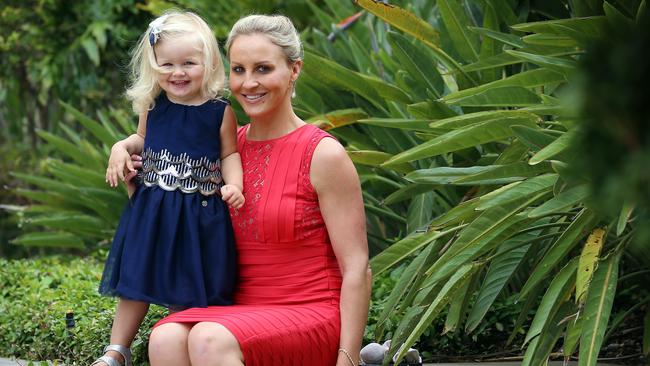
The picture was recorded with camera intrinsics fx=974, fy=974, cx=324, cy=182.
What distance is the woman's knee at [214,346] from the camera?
2.63 metres

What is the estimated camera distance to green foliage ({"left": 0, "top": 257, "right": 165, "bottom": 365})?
373cm

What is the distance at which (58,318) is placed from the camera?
404 cm

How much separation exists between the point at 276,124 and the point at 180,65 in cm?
35

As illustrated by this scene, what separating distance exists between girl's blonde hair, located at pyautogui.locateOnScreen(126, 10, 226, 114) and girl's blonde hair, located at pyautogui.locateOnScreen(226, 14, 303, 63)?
0.35ft

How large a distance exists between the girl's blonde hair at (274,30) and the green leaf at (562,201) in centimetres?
89

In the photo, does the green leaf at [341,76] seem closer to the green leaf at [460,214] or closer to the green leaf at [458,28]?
the green leaf at [458,28]

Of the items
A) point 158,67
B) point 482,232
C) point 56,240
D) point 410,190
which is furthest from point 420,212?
point 56,240

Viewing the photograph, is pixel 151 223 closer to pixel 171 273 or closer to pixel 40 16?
pixel 171 273

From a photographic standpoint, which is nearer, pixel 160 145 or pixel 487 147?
pixel 160 145

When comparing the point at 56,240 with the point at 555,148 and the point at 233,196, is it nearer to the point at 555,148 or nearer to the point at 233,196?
the point at 233,196

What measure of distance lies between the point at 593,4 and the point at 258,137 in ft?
4.67

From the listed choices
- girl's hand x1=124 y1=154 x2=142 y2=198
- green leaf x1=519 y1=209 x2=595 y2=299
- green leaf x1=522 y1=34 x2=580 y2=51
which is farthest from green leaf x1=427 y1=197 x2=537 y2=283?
girl's hand x1=124 y1=154 x2=142 y2=198

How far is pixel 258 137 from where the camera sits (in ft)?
10.3

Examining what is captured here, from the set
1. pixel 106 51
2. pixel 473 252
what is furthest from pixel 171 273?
pixel 106 51
